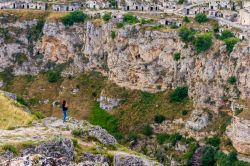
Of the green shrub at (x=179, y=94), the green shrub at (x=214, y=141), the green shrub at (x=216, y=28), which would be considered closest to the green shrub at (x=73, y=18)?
the green shrub at (x=179, y=94)

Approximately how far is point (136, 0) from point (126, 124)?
18354 mm

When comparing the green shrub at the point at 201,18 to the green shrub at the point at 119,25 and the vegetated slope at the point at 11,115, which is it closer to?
the green shrub at the point at 119,25

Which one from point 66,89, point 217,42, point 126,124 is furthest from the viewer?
point 66,89

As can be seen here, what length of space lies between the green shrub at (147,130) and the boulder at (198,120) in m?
4.13

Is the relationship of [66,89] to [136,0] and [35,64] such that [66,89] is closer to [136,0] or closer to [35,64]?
[35,64]

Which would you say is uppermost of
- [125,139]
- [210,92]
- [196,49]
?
[196,49]

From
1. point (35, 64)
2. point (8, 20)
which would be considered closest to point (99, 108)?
point (35, 64)

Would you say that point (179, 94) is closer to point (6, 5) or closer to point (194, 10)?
point (194, 10)

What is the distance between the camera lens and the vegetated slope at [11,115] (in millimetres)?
31422

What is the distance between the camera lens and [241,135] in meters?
61.4

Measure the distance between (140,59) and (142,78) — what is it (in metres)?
2.12

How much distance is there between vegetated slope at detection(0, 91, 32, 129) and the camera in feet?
103

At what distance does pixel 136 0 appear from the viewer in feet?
267

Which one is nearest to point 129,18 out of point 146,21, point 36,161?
point 146,21
